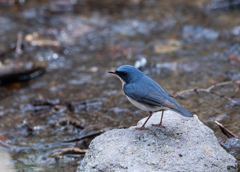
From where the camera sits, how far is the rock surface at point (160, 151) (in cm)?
357

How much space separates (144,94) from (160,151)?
77cm

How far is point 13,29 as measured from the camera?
34.4 ft

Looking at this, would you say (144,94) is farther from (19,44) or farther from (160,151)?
(19,44)

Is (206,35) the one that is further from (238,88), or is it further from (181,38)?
(238,88)

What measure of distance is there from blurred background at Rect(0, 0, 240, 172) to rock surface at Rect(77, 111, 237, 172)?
2.04 feet

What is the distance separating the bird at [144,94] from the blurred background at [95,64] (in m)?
1.18

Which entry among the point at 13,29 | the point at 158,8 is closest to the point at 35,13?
the point at 13,29

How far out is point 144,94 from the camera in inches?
163

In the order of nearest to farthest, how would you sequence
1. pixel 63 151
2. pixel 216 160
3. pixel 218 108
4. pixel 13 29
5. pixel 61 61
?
pixel 216 160 → pixel 63 151 → pixel 218 108 → pixel 61 61 → pixel 13 29

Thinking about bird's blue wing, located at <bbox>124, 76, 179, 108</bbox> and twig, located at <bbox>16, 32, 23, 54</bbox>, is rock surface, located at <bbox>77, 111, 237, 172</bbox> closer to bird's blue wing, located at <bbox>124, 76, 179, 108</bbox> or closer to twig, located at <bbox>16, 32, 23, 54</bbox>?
bird's blue wing, located at <bbox>124, 76, 179, 108</bbox>

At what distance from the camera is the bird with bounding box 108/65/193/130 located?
397 centimetres

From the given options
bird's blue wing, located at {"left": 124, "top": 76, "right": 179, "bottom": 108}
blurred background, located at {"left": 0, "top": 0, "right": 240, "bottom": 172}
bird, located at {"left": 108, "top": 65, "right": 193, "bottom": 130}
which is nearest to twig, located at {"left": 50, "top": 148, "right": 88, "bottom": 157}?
blurred background, located at {"left": 0, "top": 0, "right": 240, "bottom": 172}

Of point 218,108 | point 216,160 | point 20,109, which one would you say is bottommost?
point 20,109

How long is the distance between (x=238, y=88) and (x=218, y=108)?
3.23ft
